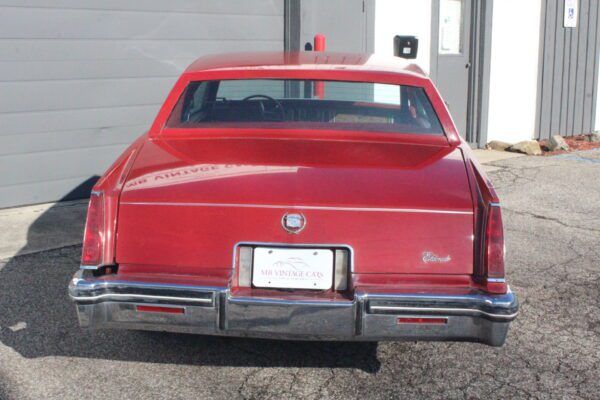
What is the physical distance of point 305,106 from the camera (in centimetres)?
497

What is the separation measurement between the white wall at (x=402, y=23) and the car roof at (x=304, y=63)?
15.3 ft

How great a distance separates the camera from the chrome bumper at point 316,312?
3.45 metres

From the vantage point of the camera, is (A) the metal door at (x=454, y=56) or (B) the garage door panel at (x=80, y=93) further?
(A) the metal door at (x=454, y=56)

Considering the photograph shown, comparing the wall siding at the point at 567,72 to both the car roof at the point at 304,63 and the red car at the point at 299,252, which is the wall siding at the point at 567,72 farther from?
the red car at the point at 299,252

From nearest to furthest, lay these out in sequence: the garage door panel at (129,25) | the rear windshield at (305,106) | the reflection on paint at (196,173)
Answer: the reflection on paint at (196,173) < the rear windshield at (305,106) < the garage door panel at (129,25)

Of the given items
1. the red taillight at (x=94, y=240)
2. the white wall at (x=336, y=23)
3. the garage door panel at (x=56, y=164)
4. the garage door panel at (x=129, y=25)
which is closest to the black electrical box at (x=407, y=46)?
the white wall at (x=336, y=23)

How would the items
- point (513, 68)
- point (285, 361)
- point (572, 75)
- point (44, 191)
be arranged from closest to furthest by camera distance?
1. point (285, 361)
2. point (44, 191)
3. point (513, 68)
4. point (572, 75)

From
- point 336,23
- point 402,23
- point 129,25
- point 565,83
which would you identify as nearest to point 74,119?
point 129,25

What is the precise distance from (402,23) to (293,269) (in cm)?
699

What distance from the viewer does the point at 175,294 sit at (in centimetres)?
348

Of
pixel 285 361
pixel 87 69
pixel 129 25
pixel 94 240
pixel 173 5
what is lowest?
pixel 285 361

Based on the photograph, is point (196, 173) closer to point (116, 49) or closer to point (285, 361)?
point (285, 361)

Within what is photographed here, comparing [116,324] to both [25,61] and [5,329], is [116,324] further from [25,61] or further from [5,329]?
[25,61]

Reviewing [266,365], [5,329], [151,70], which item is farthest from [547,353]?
[151,70]
